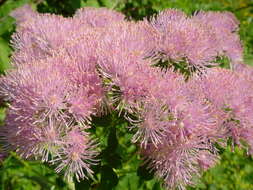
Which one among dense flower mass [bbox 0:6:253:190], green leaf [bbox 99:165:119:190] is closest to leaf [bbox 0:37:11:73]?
dense flower mass [bbox 0:6:253:190]

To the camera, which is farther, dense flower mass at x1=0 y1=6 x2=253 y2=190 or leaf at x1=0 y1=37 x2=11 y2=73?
leaf at x1=0 y1=37 x2=11 y2=73

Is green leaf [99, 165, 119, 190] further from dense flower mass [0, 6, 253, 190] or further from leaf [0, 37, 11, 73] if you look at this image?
leaf [0, 37, 11, 73]

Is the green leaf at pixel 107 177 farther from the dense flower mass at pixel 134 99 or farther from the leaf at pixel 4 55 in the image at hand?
the leaf at pixel 4 55

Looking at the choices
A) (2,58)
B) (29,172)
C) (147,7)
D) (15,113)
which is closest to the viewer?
(15,113)

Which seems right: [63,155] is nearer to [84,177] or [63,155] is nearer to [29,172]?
[84,177]

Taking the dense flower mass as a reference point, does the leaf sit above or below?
above

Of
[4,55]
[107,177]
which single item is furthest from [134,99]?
[4,55]

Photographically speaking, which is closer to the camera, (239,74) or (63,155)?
(63,155)

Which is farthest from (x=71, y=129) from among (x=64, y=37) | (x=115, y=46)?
(x=64, y=37)

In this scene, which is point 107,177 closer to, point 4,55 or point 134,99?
point 134,99
